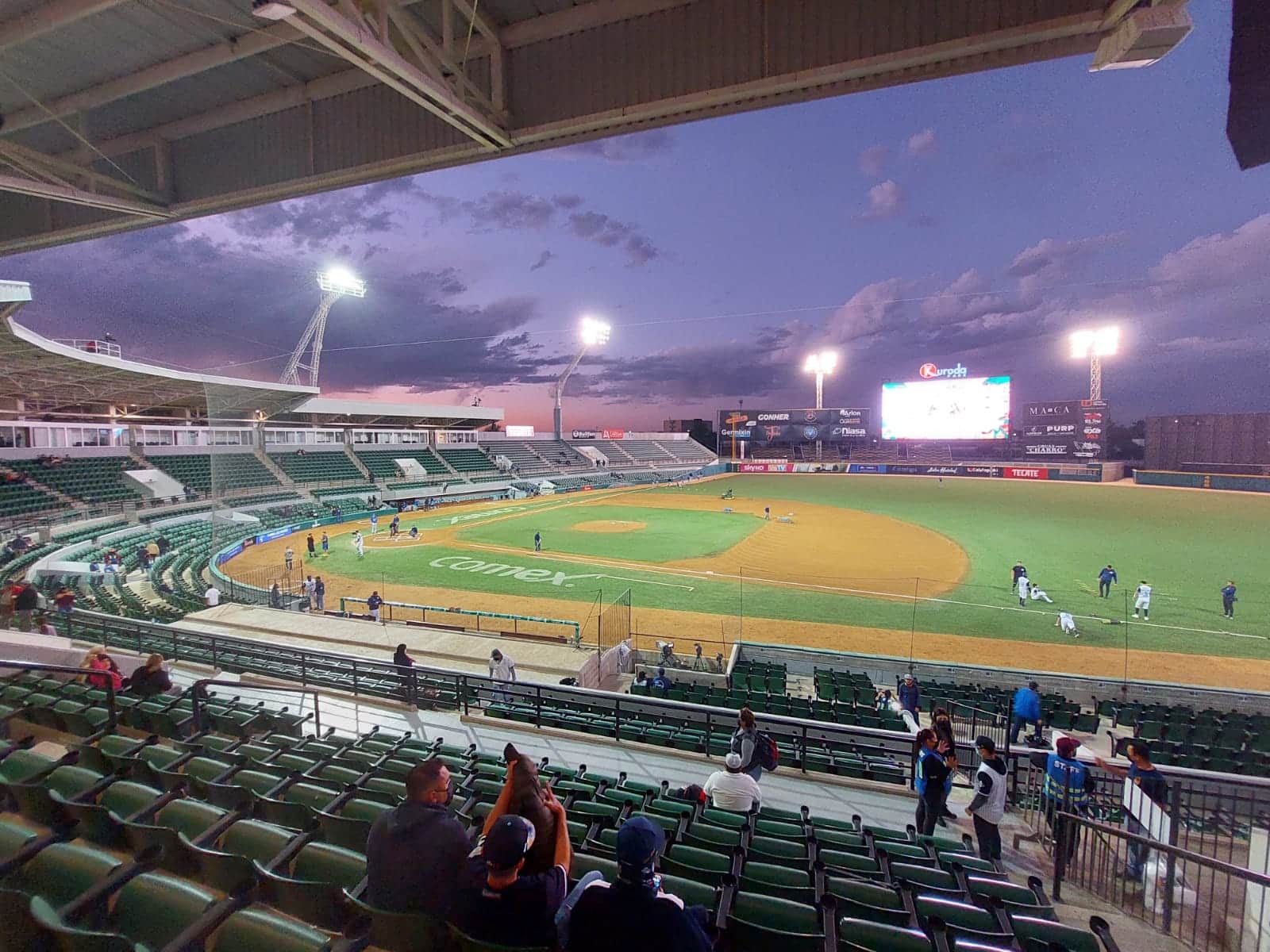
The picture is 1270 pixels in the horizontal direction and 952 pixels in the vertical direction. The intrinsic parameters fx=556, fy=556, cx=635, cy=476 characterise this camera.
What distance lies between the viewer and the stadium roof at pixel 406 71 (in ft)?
13.8

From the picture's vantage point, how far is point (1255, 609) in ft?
65.9

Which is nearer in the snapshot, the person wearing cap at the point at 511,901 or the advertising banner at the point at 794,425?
the person wearing cap at the point at 511,901

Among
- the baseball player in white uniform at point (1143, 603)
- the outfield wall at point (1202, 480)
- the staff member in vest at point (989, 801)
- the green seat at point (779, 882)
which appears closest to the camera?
the green seat at point (779, 882)

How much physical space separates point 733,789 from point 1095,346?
83017mm

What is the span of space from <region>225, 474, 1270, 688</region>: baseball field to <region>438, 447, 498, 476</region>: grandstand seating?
18893 millimetres

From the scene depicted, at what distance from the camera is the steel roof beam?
4.33 m

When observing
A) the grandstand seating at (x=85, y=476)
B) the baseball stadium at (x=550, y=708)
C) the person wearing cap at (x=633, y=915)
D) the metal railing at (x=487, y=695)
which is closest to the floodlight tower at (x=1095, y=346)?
the baseball stadium at (x=550, y=708)

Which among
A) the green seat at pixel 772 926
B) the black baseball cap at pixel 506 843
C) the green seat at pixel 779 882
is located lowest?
the green seat at pixel 779 882

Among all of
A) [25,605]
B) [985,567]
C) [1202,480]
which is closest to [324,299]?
[25,605]

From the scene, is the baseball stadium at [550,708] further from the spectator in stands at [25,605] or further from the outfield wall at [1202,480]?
the outfield wall at [1202,480]

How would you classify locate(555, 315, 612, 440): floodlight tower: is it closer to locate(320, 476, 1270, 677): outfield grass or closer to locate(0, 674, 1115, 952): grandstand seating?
locate(320, 476, 1270, 677): outfield grass

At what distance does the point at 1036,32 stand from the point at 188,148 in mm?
8892

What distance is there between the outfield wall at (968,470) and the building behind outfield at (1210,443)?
Result: 470cm

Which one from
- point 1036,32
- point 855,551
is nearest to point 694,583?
point 855,551
